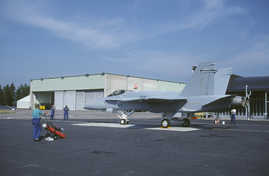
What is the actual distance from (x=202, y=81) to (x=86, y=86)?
44673 mm

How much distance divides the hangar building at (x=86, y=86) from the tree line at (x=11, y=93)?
44029 millimetres

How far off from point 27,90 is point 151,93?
387 feet

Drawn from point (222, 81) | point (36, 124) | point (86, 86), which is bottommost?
point (36, 124)

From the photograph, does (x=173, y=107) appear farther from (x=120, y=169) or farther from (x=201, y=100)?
(x=120, y=169)

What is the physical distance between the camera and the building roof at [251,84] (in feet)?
137

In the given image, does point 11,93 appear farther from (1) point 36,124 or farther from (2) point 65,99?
(1) point 36,124

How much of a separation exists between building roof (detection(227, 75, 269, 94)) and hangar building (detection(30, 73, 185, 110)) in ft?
71.5

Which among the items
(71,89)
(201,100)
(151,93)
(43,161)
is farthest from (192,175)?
(71,89)

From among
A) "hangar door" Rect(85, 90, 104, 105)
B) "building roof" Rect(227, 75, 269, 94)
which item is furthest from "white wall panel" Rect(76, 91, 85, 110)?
"building roof" Rect(227, 75, 269, 94)

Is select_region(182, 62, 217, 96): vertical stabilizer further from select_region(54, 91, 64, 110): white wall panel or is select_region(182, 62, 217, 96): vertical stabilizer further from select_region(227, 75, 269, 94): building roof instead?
select_region(54, 91, 64, 110): white wall panel

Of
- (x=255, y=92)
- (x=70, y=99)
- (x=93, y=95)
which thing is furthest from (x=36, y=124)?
(x=70, y=99)

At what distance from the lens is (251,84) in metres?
43.2

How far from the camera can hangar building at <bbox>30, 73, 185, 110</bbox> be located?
2300 inches

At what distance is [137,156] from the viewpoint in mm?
8312
